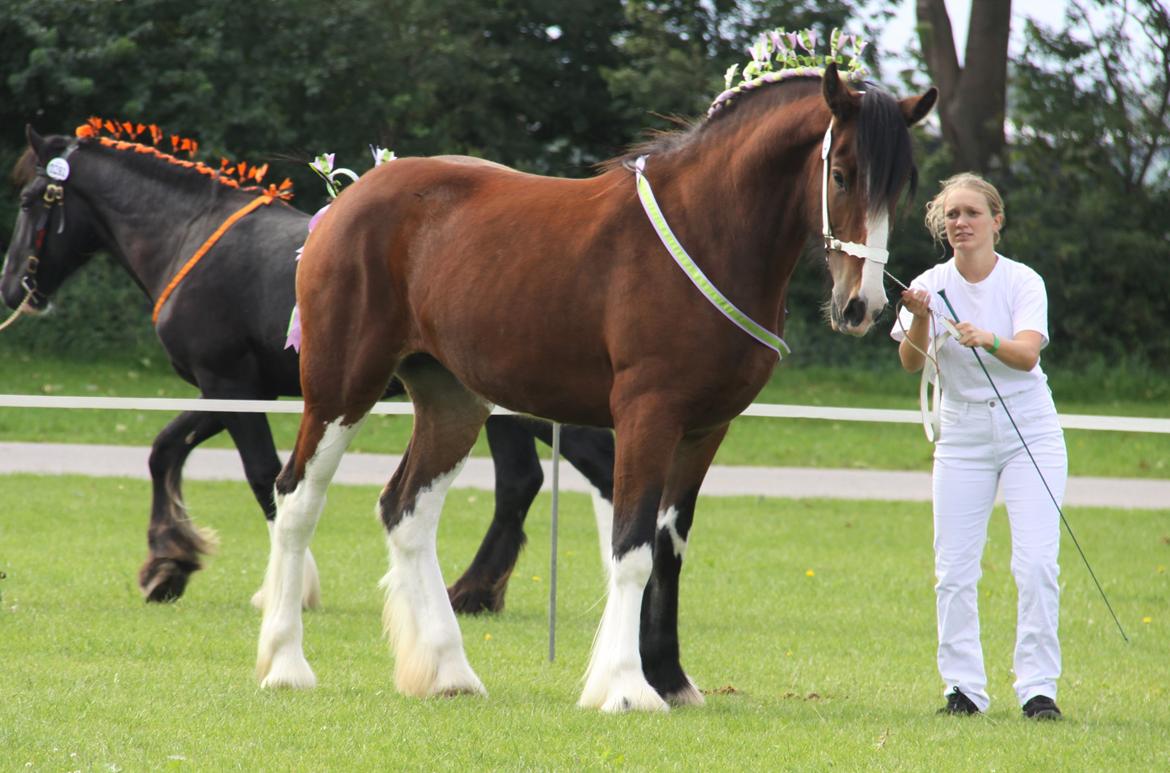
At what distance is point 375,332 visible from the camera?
20.1ft

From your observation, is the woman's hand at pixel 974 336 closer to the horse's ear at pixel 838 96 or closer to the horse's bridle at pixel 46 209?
the horse's ear at pixel 838 96

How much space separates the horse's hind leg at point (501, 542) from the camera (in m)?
8.43

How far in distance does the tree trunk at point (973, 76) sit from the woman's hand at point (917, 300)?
18.8 m

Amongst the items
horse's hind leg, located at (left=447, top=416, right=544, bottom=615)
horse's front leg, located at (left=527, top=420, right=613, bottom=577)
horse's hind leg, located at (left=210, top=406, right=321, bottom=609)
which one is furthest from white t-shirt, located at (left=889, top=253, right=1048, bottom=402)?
horse's hind leg, located at (left=210, top=406, right=321, bottom=609)

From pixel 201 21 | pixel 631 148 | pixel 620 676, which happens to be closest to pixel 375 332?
pixel 631 148

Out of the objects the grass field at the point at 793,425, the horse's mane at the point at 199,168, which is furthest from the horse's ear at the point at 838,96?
the grass field at the point at 793,425

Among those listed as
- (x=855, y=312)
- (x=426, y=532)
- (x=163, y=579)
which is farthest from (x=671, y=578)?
(x=163, y=579)

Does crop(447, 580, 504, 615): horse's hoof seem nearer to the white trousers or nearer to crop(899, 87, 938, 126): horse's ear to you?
the white trousers

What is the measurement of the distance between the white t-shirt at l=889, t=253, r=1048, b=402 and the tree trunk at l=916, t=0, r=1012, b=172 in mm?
18544

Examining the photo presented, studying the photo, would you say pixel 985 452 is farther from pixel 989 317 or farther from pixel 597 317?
pixel 597 317

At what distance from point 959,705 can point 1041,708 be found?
0.30 m

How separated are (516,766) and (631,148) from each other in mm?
2445

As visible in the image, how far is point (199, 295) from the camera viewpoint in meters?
8.41

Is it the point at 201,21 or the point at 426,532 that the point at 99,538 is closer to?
the point at 426,532
